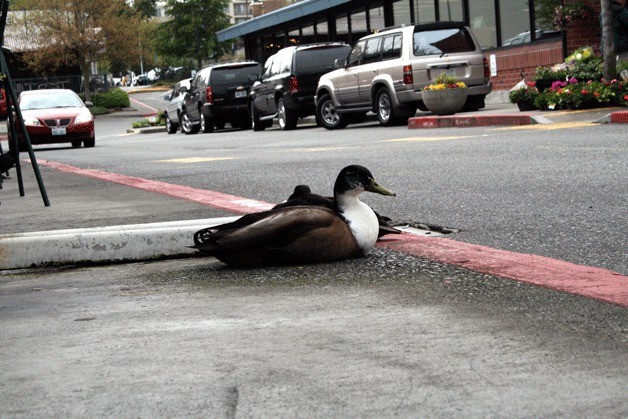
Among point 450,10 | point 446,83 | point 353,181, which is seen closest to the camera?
point 353,181

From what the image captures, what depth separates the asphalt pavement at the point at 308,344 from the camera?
3055 millimetres

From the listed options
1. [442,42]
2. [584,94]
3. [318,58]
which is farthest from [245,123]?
[584,94]

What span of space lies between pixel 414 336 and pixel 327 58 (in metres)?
24.9

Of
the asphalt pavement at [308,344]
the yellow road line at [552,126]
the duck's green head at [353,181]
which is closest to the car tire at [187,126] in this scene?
the yellow road line at [552,126]

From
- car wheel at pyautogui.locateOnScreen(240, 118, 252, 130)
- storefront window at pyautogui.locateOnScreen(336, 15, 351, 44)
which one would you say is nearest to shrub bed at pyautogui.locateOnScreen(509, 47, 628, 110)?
car wheel at pyautogui.locateOnScreen(240, 118, 252, 130)

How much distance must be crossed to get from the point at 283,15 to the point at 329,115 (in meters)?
19.5

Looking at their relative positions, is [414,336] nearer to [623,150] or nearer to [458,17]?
[623,150]

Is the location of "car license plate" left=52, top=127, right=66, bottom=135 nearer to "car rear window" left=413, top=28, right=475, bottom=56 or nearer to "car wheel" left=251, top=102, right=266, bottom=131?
"car wheel" left=251, top=102, right=266, bottom=131

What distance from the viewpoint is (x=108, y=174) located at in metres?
14.3

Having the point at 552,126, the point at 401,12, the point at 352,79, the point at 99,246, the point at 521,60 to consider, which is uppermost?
the point at 401,12

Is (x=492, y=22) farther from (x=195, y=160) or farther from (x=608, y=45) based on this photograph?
(x=195, y=160)

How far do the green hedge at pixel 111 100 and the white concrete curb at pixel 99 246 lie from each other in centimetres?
6301

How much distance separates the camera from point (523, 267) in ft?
17.0

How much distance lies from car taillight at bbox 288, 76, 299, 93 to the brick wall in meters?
5.99
